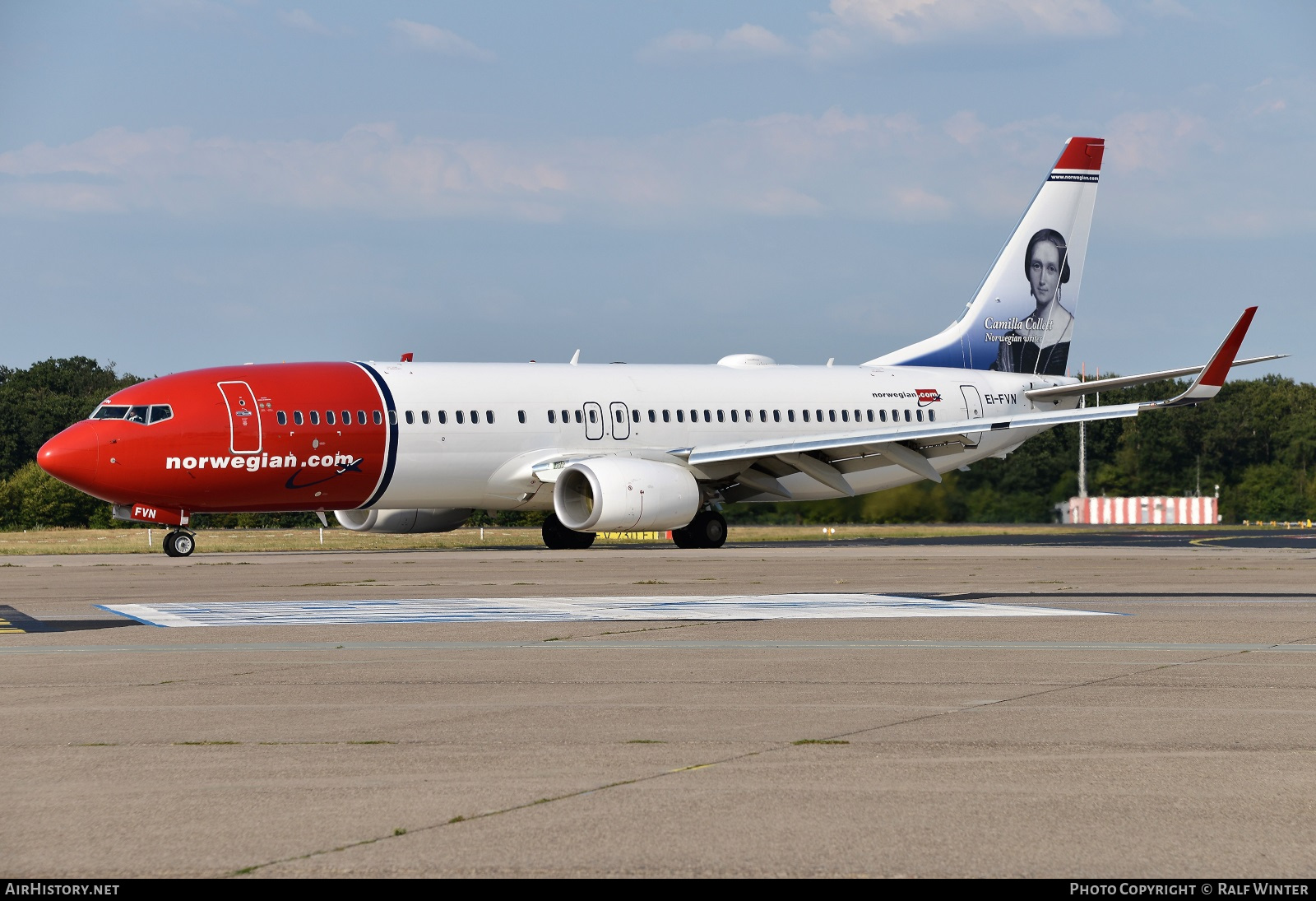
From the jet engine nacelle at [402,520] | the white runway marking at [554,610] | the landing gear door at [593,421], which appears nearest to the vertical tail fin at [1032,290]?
the landing gear door at [593,421]

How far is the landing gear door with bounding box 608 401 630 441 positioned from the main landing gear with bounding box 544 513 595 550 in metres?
2.34

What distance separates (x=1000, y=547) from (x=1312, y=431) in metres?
24.1

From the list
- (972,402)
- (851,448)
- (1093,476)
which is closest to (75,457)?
(851,448)

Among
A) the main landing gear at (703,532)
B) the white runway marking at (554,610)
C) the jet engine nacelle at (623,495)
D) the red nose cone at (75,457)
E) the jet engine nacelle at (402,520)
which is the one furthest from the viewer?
the jet engine nacelle at (402,520)

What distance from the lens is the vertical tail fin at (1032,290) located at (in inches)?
1599

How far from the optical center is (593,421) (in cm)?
3341

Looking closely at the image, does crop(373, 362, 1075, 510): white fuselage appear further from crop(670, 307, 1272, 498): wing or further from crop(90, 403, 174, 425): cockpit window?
crop(90, 403, 174, 425): cockpit window

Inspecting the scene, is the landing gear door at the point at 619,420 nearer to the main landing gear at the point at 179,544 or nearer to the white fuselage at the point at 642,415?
the white fuselage at the point at 642,415

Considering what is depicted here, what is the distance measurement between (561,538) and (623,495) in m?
4.58

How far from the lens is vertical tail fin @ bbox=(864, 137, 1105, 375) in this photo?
4062cm

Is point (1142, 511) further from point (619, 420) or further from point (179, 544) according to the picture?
point (179, 544)

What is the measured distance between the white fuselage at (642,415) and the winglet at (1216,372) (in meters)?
5.64
